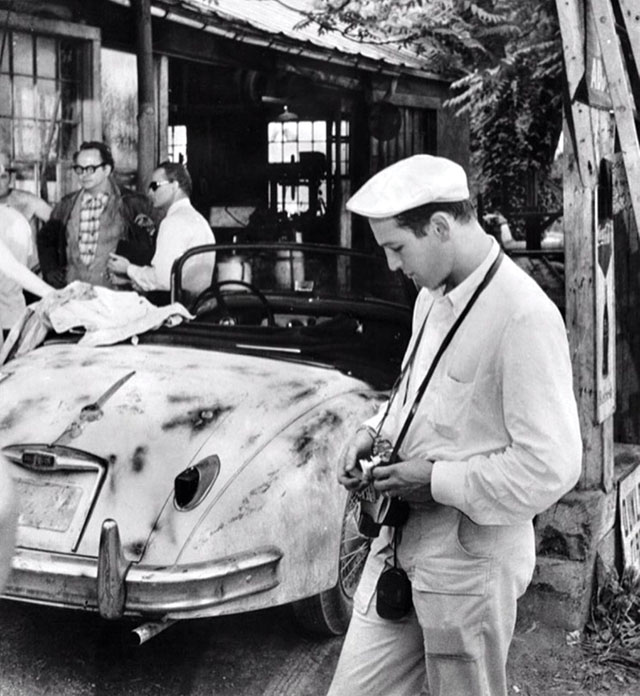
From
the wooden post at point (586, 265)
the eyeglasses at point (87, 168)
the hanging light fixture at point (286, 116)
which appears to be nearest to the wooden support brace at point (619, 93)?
the wooden post at point (586, 265)

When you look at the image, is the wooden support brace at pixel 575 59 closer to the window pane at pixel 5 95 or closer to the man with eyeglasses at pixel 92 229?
the man with eyeglasses at pixel 92 229

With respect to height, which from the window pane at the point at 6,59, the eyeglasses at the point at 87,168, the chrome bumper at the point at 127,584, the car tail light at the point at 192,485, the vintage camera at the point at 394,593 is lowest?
the chrome bumper at the point at 127,584

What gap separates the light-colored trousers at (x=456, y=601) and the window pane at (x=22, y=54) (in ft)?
16.4

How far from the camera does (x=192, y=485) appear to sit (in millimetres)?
3432

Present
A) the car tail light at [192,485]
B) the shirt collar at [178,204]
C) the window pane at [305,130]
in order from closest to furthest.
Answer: the car tail light at [192,485] → the shirt collar at [178,204] → the window pane at [305,130]

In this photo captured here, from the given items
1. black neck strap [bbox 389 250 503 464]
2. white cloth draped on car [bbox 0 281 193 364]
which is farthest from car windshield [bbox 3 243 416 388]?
black neck strap [bbox 389 250 503 464]

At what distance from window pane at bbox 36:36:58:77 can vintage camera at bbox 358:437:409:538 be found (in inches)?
196

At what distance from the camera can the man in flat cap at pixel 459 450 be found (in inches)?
82.6

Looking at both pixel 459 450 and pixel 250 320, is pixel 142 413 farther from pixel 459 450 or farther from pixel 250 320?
pixel 459 450

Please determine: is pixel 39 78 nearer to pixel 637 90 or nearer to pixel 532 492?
pixel 637 90

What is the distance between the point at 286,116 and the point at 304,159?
408mm

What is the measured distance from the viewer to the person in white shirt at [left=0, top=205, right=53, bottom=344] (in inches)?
226

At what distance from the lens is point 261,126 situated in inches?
315

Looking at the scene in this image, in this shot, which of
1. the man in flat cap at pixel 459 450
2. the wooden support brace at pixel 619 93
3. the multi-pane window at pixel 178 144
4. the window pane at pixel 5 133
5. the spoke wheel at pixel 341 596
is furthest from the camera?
the multi-pane window at pixel 178 144
